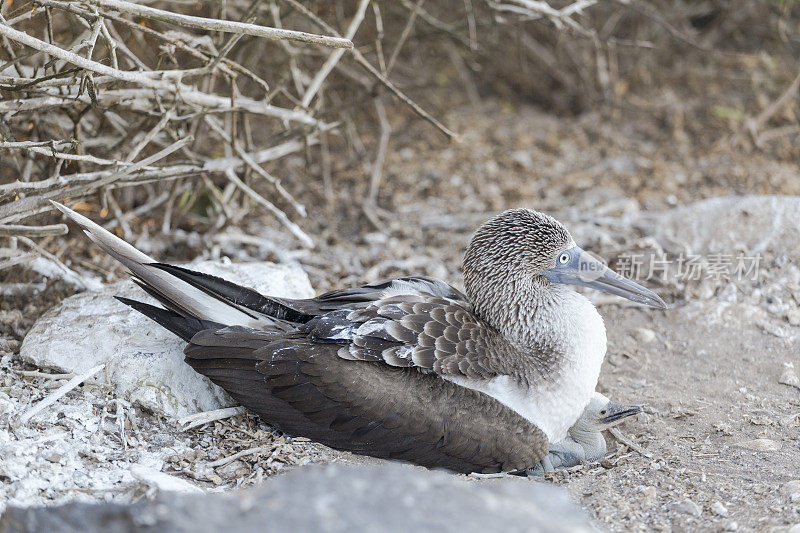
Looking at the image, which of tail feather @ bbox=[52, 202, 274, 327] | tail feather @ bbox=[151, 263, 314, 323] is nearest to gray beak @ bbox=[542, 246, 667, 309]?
Answer: tail feather @ bbox=[151, 263, 314, 323]

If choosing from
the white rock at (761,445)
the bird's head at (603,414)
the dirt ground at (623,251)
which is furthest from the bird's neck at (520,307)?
the white rock at (761,445)

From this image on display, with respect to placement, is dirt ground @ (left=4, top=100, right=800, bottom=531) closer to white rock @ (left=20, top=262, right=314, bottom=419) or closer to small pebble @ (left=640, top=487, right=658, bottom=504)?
small pebble @ (left=640, top=487, right=658, bottom=504)

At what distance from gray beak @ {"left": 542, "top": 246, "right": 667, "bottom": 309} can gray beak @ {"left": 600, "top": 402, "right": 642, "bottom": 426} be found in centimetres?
60

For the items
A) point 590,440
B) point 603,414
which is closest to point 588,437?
point 590,440

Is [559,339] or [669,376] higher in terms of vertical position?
[559,339]

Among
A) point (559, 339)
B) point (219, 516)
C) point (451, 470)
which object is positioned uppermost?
point (219, 516)

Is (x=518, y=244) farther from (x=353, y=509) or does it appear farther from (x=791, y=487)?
(x=353, y=509)

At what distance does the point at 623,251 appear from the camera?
616cm

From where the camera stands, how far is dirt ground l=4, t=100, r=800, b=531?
3.79m

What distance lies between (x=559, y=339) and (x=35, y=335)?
2.83 m

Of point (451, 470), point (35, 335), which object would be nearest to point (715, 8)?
point (451, 470)

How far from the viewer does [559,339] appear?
170 inches

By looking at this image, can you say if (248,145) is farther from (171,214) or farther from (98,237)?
(98,237)

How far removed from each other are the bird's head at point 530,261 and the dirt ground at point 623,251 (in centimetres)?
72
